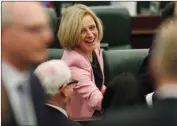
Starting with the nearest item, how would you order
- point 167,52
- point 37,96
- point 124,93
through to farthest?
point 167,52 < point 37,96 < point 124,93

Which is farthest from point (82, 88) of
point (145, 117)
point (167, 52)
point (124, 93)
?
point (145, 117)

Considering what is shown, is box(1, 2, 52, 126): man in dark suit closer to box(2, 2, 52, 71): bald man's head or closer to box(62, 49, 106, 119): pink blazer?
box(2, 2, 52, 71): bald man's head

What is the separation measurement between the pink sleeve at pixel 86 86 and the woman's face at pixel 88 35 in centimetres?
11

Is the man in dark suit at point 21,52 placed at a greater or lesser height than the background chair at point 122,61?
greater

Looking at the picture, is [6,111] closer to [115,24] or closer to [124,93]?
[124,93]

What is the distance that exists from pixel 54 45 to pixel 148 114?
2392 mm

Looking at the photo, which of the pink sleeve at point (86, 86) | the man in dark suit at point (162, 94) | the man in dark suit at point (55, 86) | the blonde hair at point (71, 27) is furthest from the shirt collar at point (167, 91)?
the blonde hair at point (71, 27)

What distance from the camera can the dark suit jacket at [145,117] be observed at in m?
1.07

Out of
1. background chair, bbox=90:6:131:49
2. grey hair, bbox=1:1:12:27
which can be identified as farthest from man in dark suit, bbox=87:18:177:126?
background chair, bbox=90:6:131:49

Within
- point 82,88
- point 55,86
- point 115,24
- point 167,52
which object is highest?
point 167,52

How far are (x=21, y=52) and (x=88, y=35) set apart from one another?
3.88ft

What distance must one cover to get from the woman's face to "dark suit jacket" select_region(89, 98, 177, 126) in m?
1.44

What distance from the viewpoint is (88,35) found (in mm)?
2564

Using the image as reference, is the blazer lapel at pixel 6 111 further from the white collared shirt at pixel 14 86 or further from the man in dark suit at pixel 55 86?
the man in dark suit at pixel 55 86
